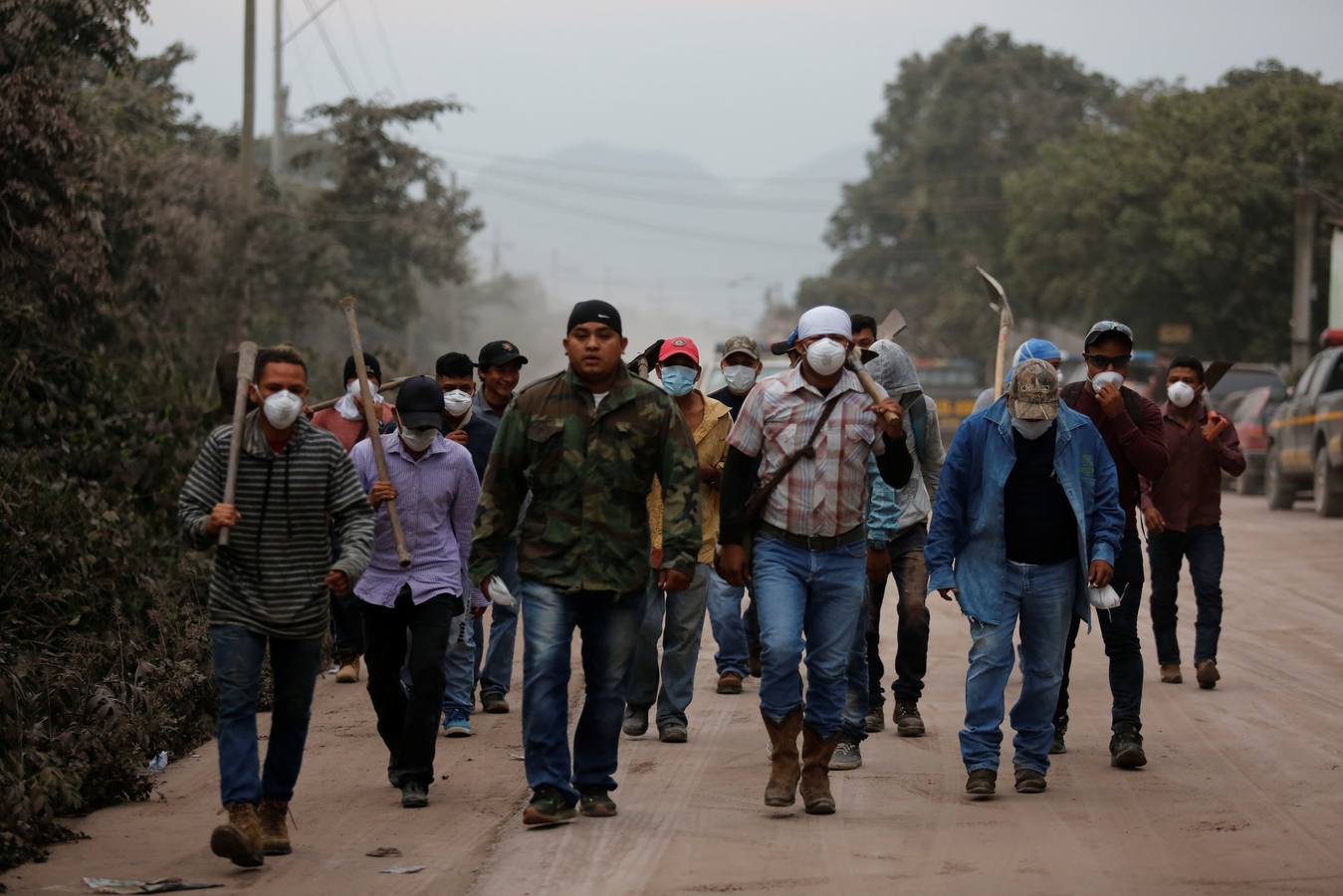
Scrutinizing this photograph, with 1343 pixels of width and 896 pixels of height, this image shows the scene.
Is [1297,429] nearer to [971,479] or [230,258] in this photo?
[230,258]

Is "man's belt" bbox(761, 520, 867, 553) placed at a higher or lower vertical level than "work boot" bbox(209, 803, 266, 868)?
higher

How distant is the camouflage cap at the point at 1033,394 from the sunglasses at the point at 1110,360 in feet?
2.95

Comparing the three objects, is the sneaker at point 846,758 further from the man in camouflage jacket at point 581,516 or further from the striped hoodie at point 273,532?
the striped hoodie at point 273,532

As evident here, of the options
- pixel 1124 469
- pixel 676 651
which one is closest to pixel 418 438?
pixel 676 651

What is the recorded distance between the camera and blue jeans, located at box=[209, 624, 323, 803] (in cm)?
676

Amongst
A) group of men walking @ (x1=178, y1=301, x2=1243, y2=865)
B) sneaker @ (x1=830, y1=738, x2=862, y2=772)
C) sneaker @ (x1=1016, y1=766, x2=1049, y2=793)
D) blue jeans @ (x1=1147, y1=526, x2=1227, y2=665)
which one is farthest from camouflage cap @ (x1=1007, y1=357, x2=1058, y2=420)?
blue jeans @ (x1=1147, y1=526, x2=1227, y2=665)

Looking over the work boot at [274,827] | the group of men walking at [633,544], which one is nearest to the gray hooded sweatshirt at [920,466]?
the group of men walking at [633,544]

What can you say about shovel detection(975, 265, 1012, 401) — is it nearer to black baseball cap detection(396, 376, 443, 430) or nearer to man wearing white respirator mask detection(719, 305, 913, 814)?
man wearing white respirator mask detection(719, 305, 913, 814)

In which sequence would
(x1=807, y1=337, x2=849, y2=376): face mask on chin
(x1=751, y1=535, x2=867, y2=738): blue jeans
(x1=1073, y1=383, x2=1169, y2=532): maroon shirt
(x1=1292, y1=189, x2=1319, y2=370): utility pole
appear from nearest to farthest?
1. (x1=807, y1=337, x2=849, y2=376): face mask on chin
2. (x1=751, y1=535, x2=867, y2=738): blue jeans
3. (x1=1073, y1=383, x2=1169, y2=532): maroon shirt
4. (x1=1292, y1=189, x2=1319, y2=370): utility pole

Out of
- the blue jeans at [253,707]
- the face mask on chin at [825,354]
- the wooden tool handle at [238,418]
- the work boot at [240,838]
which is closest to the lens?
the work boot at [240,838]

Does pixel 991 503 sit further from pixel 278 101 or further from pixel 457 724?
pixel 278 101

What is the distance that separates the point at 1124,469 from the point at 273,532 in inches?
162

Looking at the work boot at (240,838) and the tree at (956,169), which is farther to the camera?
the tree at (956,169)

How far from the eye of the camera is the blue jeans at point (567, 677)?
24.2ft
